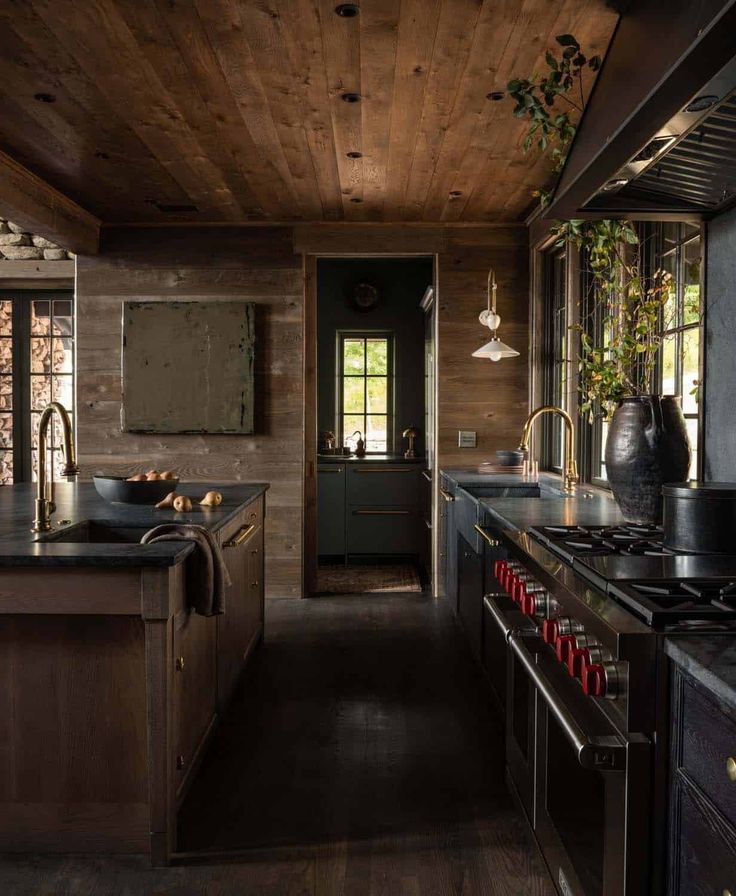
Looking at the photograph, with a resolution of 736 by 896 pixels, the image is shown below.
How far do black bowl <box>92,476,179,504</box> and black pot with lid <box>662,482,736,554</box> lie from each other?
208cm

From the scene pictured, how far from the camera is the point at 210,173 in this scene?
4.43m

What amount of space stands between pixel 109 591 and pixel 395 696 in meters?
1.76

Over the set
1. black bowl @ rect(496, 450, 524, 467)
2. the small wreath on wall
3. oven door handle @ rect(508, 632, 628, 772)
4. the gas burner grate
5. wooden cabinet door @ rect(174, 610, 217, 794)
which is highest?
the small wreath on wall

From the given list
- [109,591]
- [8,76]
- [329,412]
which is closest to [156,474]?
[109,591]

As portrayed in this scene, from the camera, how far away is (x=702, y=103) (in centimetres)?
153

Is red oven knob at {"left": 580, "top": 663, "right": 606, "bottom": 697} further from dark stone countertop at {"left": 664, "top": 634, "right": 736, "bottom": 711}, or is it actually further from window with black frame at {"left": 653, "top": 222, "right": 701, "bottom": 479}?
window with black frame at {"left": 653, "top": 222, "right": 701, "bottom": 479}

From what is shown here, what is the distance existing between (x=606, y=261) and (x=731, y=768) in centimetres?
246

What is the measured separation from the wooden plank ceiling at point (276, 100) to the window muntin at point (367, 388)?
241 cm

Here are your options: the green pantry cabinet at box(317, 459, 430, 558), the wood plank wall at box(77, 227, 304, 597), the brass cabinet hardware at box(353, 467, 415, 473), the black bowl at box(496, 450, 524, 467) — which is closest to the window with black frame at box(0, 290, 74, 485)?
the wood plank wall at box(77, 227, 304, 597)

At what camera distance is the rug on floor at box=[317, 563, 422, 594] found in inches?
229

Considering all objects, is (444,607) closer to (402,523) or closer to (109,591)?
(402,523)

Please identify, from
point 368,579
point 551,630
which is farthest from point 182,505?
point 368,579

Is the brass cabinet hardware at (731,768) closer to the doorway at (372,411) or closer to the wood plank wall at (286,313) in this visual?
the wood plank wall at (286,313)

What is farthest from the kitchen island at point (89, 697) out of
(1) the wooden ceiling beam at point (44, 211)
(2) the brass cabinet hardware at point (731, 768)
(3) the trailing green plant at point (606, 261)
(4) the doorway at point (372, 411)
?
(4) the doorway at point (372, 411)
